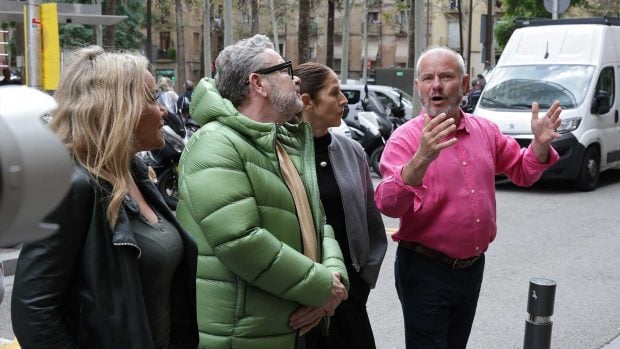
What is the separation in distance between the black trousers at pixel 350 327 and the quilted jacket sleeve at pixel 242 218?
0.57 m

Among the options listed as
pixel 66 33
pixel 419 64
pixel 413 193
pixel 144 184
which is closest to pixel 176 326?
pixel 144 184

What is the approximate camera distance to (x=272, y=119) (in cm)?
291

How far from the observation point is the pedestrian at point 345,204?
3.28 metres

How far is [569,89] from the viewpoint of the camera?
508 inches

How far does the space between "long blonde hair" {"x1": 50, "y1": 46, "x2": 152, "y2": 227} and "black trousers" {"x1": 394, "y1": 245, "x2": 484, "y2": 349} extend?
59.2 inches

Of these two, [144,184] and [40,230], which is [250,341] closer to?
[144,184]

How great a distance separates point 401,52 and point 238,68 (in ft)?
222

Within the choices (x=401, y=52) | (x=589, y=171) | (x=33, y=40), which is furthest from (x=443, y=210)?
(x=401, y=52)

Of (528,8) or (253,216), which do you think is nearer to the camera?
(253,216)

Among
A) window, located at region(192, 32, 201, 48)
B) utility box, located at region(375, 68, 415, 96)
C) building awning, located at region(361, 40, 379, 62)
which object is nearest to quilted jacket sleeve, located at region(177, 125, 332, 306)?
utility box, located at region(375, 68, 415, 96)

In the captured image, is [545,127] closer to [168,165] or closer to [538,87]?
[168,165]

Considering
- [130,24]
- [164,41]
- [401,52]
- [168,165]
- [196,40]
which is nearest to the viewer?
[168,165]

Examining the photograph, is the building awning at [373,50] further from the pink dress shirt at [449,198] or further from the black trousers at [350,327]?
the black trousers at [350,327]

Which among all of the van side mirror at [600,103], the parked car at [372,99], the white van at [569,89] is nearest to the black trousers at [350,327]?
the white van at [569,89]
